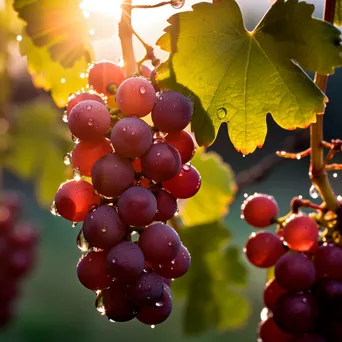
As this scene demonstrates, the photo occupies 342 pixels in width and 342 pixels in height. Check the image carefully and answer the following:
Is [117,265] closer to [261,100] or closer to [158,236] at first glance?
[158,236]

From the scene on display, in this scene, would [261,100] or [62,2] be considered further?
[62,2]

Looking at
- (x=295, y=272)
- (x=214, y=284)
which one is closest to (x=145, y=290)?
(x=295, y=272)

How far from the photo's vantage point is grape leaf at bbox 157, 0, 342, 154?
743mm

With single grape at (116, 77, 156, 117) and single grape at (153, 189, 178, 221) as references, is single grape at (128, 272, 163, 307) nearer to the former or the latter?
single grape at (153, 189, 178, 221)

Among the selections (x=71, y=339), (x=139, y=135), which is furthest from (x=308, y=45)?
(x=71, y=339)

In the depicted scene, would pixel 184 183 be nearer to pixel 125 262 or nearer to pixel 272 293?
pixel 125 262

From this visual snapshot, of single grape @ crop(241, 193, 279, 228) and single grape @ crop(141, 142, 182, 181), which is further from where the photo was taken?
single grape @ crop(241, 193, 279, 228)

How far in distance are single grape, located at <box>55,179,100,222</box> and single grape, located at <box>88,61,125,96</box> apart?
157 mm

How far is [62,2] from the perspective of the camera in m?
0.91

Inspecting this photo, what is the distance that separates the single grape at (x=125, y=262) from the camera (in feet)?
2.03

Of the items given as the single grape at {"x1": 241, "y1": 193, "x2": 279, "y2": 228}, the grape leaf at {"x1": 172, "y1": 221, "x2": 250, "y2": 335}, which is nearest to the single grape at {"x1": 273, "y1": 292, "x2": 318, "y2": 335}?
the single grape at {"x1": 241, "y1": 193, "x2": 279, "y2": 228}

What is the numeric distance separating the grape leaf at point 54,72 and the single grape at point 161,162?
408 millimetres

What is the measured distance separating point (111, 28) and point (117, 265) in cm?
61

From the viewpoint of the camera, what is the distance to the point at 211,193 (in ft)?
5.31
